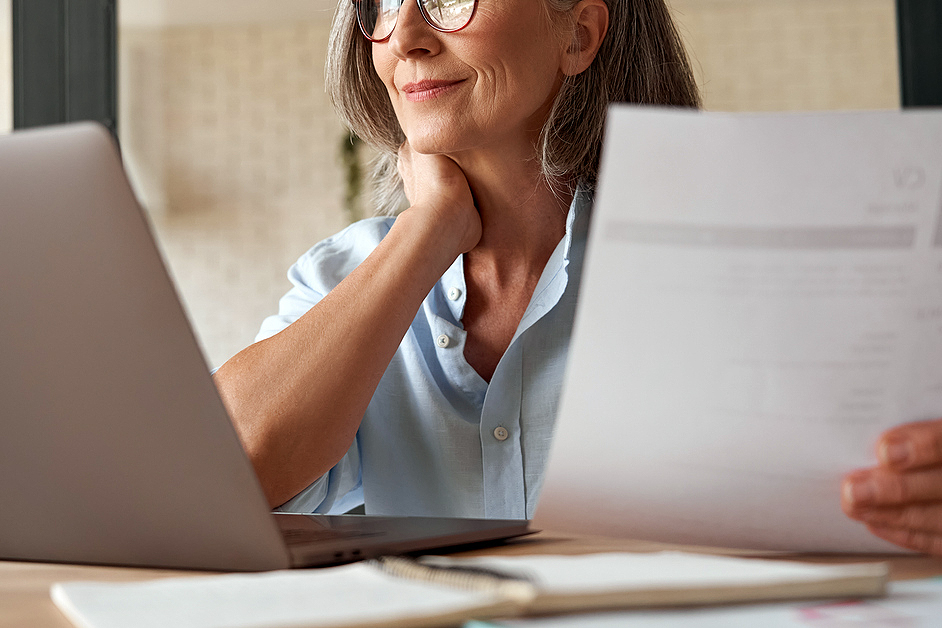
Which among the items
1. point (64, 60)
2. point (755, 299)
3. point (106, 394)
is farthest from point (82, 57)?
point (755, 299)

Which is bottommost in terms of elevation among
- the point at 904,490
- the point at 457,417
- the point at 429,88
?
the point at 457,417

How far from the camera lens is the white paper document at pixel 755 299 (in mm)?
423

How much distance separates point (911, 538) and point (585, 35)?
0.88m

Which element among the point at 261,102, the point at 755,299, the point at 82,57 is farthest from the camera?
the point at 261,102

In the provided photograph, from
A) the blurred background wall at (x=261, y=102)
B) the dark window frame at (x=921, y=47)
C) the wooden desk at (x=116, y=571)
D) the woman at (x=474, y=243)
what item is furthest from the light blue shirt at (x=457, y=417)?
the blurred background wall at (x=261, y=102)

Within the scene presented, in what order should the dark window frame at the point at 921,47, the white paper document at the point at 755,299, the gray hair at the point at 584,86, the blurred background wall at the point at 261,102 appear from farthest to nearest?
the blurred background wall at the point at 261,102
the dark window frame at the point at 921,47
the gray hair at the point at 584,86
the white paper document at the point at 755,299

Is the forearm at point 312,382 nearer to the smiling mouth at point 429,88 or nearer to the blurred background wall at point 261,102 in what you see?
the smiling mouth at point 429,88

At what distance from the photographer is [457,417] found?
1.11 m

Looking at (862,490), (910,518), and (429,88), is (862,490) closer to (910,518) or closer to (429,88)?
(910,518)

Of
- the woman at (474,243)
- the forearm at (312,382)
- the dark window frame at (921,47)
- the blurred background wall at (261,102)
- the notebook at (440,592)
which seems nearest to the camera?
the notebook at (440,592)

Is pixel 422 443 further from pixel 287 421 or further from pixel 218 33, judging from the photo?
pixel 218 33

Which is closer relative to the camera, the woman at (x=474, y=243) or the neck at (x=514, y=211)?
the woman at (x=474, y=243)

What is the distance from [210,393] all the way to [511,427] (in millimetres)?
652

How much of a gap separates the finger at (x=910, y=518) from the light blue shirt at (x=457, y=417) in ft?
1.89
